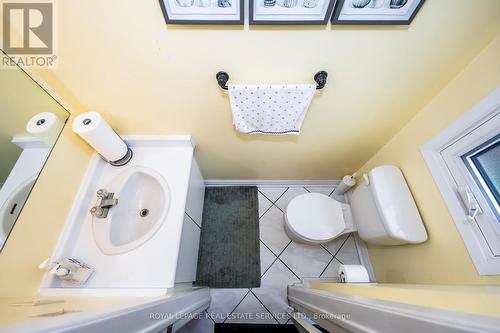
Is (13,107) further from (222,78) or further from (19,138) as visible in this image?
(222,78)

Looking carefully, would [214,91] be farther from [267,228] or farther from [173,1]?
[267,228]

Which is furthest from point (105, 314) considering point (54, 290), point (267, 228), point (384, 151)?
point (384, 151)

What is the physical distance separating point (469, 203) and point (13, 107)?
1852mm

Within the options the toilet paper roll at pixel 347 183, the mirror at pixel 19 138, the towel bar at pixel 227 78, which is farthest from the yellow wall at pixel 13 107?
the toilet paper roll at pixel 347 183

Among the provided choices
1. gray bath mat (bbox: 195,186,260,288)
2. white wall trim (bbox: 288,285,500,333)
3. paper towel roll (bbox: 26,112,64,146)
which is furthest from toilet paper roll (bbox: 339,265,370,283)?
paper towel roll (bbox: 26,112,64,146)

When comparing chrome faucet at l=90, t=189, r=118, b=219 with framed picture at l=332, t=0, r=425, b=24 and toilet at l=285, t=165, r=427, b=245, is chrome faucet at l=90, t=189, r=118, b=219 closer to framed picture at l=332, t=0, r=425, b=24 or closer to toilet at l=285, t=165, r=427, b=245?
toilet at l=285, t=165, r=427, b=245

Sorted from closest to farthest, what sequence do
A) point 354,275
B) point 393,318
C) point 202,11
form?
1. point 393,318
2. point 202,11
3. point 354,275

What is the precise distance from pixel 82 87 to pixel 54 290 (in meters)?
0.90

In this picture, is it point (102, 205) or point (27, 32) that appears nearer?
point (27, 32)

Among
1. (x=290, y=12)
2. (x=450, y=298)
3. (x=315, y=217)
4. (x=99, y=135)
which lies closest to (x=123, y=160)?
(x=99, y=135)

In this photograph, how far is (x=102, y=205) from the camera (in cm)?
94

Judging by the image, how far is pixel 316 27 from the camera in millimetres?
707

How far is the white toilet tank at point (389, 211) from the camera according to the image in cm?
96

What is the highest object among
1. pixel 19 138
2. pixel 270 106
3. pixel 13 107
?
pixel 270 106
